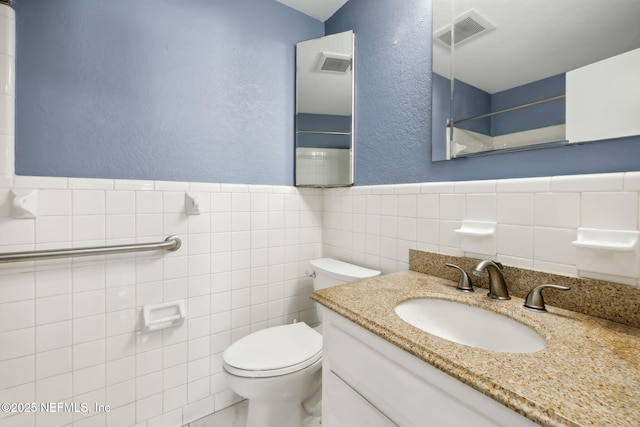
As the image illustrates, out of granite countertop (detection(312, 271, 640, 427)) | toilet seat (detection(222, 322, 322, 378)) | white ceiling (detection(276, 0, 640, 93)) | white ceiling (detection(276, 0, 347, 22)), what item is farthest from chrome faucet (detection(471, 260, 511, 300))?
white ceiling (detection(276, 0, 347, 22))

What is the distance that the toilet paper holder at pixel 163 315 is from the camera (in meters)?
1.23

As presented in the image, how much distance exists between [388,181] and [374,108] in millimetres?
431

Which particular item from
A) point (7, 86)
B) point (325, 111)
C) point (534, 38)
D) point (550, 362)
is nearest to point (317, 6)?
point (325, 111)

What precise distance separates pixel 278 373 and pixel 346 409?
39cm

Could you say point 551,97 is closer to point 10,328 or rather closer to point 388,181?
point 388,181

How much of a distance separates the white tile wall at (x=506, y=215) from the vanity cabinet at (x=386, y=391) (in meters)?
0.57

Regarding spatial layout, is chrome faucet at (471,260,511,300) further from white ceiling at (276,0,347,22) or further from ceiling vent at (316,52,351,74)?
white ceiling at (276,0,347,22)

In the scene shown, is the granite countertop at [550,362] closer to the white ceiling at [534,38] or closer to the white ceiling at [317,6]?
the white ceiling at [534,38]

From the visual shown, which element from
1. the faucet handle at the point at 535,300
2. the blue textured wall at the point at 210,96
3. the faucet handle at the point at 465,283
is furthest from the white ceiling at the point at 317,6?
the faucet handle at the point at 535,300

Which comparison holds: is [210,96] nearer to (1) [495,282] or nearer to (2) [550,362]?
(1) [495,282]

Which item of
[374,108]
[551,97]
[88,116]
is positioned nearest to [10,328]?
[88,116]

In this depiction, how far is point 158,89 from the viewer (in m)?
1.30

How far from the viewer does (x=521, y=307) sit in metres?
0.80

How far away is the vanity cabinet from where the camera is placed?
0.50 m
